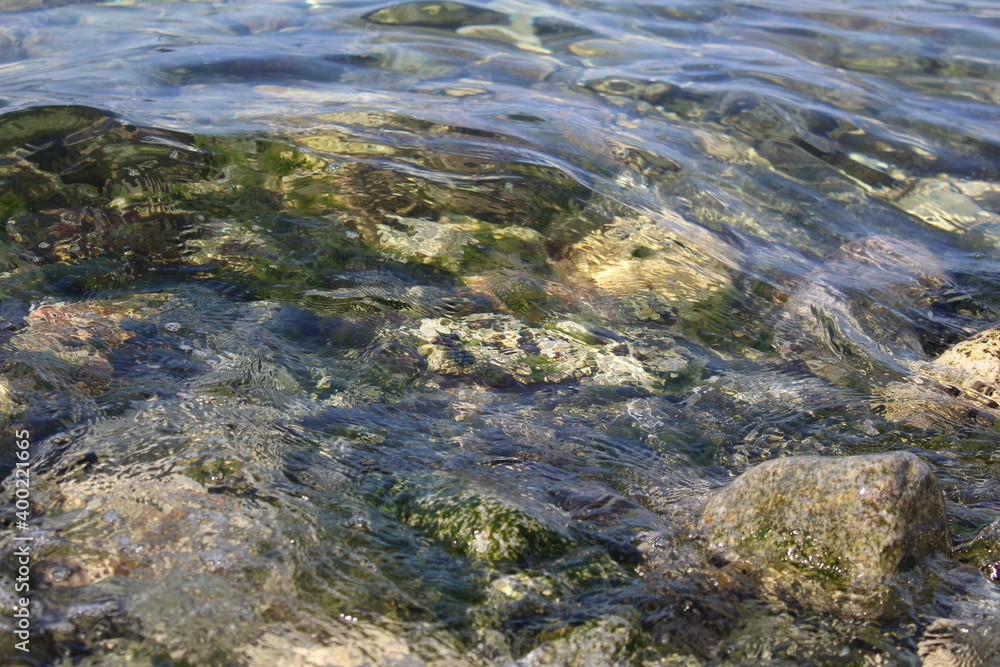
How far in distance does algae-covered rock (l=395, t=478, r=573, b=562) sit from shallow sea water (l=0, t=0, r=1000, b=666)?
1 centimetres

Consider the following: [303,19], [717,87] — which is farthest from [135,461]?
[303,19]

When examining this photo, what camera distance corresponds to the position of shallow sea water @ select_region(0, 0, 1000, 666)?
2404 millimetres

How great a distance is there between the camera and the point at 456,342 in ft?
13.2

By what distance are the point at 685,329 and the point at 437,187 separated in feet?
6.41

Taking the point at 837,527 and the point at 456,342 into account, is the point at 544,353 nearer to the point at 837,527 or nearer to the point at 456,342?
the point at 456,342

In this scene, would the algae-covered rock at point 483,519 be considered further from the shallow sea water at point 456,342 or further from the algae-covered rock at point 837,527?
the algae-covered rock at point 837,527

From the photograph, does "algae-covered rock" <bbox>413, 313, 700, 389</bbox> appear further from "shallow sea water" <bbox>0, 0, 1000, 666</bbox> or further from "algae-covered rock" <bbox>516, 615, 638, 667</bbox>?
"algae-covered rock" <bbox>516, 615, 638, 667</bbox>

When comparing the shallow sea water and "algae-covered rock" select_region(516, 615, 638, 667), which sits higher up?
the shallow sea water

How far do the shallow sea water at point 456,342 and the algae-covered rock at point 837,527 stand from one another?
0.33 feet

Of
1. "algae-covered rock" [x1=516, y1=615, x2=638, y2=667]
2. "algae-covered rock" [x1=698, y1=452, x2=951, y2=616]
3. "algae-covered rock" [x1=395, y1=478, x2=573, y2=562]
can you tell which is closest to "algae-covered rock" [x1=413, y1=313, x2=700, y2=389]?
"algae-covered rock" [x1=395, y1=478, x2=573, y2=562]

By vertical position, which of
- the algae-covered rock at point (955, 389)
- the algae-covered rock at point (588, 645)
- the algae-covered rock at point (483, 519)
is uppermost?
the algae-covered rock at point (483, 519)

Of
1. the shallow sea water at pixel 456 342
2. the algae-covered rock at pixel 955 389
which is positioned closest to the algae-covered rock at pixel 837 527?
the shallow sea water at pixel 456 342

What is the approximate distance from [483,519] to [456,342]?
1.46 meters

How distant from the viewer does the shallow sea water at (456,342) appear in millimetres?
2404
